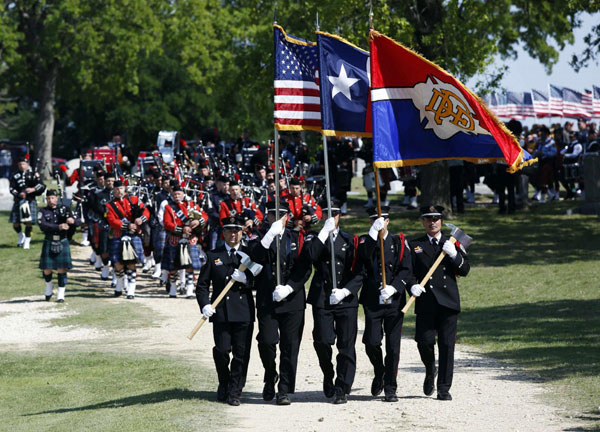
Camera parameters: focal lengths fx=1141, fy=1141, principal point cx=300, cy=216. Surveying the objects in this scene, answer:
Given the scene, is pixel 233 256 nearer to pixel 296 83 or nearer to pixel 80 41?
pixel 296 83

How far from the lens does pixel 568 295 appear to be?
18422 millimetres

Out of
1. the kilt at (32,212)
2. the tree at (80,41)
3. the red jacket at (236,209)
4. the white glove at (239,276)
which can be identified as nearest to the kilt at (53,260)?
the red jacket at (236,209)

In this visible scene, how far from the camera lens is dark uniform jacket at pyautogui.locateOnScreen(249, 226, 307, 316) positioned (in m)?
11.1

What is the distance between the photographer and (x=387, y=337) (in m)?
11.2

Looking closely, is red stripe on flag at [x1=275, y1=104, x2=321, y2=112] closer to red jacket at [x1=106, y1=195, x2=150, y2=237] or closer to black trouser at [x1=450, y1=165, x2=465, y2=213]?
red jacket at [x1=106, y1=195, x2=150, y2=237]

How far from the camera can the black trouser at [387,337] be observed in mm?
11070

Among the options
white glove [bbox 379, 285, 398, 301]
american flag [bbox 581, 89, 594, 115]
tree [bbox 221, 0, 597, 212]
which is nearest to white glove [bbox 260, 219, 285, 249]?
white glove [bbox 379, 285, 398, 301]

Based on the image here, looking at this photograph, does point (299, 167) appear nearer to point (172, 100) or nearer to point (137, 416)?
point (137, 416)

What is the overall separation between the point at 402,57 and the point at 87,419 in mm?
4589

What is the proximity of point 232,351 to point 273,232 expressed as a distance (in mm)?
1282

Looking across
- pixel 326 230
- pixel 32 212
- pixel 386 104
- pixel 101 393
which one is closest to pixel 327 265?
pixel 326 230

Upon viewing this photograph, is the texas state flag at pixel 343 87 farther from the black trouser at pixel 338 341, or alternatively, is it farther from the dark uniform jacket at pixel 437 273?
the black trouser at pixel 338 341

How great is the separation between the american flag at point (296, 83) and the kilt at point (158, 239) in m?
9.46

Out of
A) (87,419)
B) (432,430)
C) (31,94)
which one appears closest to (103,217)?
(87,419)
